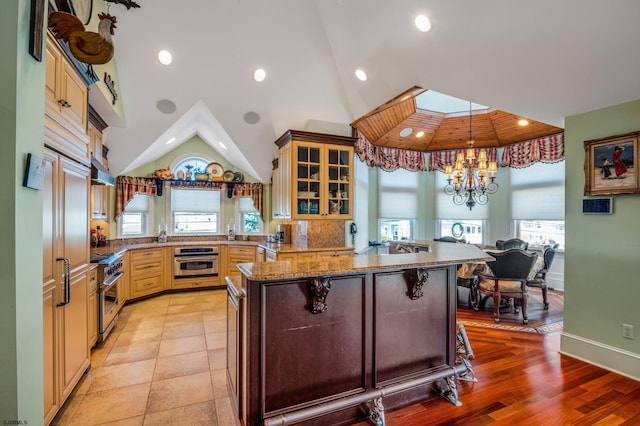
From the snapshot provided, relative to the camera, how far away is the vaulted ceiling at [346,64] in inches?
86.7

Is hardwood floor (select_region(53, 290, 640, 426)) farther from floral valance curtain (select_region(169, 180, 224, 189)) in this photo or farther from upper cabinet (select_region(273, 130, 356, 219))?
floral valance curtain (select_region(169, 180, 224, 189))

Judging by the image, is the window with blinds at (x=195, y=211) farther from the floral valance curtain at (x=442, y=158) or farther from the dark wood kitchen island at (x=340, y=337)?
the floral valance curtain at (x=442, y=158)

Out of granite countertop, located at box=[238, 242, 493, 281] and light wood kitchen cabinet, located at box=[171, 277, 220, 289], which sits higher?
granite countertop, located at box=[238, 242, 493, 281]

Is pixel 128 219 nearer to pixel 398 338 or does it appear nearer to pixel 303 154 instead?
pixel 303 154

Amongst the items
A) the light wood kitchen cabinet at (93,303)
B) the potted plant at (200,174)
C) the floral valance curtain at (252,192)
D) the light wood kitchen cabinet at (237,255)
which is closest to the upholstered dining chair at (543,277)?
the light wood kitchen cabinet at (237,255)

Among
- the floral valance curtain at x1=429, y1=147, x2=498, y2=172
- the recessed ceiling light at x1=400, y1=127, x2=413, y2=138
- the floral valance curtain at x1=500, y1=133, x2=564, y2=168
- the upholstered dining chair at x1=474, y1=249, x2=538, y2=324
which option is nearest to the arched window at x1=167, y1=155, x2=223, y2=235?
the recessed ceiling light at x1=400, y1=127, x2=413, y2=138

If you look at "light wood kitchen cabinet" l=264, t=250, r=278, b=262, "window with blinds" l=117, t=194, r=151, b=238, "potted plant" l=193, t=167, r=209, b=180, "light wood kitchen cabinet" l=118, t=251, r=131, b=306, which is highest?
"potted plant" l=193, t=167, r=209, b=180

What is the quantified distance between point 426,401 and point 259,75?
13.9ft

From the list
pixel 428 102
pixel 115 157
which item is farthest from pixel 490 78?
pixel 115 157

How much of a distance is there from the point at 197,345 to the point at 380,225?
4247mm

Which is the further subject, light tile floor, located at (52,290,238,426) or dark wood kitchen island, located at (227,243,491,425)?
light tile floor, located at (52,290,238,426)

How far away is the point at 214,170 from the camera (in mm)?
5988

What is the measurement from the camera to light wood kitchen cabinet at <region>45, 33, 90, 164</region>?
187cm

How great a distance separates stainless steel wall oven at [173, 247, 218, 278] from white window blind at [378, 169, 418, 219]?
3.49 meters
